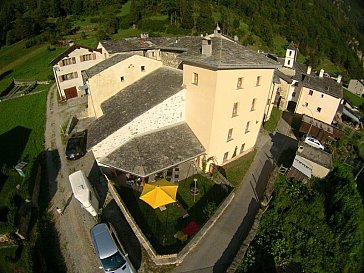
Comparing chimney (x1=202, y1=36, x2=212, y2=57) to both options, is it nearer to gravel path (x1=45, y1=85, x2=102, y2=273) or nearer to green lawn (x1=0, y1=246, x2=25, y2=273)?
gravel path (x1=45, y1=85, x2=102, y2=273)

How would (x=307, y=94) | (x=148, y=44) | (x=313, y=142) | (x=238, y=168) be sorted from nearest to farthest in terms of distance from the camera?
(x=238, y=168) < (x=313, y=142) < (x=148, y=44) < (x=307, y=94)

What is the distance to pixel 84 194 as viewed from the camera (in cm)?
2295

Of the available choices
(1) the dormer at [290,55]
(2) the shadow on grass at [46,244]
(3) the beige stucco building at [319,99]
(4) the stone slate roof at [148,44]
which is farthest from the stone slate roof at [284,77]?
(2) the shadow on grass at [46,244]

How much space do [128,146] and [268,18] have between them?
424 ft

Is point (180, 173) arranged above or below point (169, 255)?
below

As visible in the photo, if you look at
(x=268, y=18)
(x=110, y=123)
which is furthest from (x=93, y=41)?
(x=268, y=18)

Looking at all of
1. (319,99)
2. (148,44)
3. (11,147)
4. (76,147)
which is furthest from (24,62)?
(319,99)

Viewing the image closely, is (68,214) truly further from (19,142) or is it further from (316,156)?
(316,156)

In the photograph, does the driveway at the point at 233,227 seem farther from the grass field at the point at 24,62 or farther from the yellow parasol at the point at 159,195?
the grass field at the point at 24,62

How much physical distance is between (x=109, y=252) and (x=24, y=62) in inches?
3205

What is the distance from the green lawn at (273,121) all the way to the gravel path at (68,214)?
27176 millimetres

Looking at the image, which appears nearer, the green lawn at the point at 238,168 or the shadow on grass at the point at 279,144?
the green lawn at the point at 238,168

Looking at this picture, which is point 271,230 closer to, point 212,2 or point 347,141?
point 347,141

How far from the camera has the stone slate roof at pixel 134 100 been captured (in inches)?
1107
